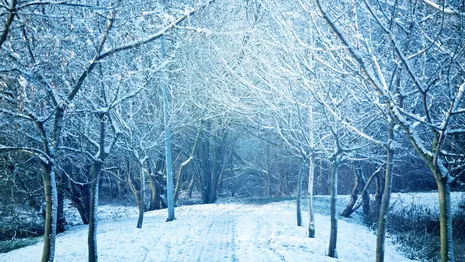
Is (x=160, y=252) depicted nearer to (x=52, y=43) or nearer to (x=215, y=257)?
(x=215, y=257)

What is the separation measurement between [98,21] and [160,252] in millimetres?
5890

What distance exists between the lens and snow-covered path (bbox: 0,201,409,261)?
970 cm

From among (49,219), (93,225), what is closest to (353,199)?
(93,225)

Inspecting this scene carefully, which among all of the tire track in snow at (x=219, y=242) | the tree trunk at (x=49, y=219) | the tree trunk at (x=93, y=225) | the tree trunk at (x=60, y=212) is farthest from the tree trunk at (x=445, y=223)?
the tree trunk at (x=60, y=212)

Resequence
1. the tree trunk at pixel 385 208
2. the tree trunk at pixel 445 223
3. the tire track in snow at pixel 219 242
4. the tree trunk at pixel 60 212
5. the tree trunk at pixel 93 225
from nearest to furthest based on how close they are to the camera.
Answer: the tree trunk at pixel 445 223
the tree trunk at pixel 385 208
the tree trunk at pixel 93 225
the tire track in snow at pixel 219 242
the tree trunk at pixel 60 212

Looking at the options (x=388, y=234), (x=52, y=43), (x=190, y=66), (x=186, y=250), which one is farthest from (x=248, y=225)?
(x=52, y=43)

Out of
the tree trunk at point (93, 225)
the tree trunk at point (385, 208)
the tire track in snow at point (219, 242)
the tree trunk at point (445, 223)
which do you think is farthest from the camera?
the tire track in snow at point (219, 242)

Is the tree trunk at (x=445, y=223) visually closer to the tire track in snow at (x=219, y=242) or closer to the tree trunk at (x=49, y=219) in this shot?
the tire track in snow at (x=219, y=242)

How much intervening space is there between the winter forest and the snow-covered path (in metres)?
0.08

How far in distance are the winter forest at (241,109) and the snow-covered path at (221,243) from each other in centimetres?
8

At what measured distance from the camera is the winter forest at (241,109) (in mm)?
5438

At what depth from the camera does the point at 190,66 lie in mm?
16000

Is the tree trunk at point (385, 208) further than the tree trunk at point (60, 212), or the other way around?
the tree trunk at point (60, 212)

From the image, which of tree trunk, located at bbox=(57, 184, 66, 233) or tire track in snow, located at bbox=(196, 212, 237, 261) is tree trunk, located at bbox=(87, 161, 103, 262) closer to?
tire track in snow, located at bbox=(196, 212, 237, 261)
